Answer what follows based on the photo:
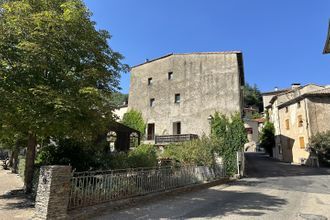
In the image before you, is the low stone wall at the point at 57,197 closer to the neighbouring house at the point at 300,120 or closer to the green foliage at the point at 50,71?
the green foliage at the point at 50,71

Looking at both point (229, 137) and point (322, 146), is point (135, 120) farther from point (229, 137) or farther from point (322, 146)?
point (322, 146)

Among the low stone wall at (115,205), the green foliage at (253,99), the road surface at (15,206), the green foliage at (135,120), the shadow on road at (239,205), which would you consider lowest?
the shadow on road at (239,205)

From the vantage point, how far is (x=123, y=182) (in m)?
9.86

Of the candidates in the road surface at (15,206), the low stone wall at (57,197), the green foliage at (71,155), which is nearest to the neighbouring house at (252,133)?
the green foliage at (71,155)

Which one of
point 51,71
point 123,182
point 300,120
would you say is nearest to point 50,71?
point 51,71

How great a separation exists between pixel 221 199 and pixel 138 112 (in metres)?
19.4

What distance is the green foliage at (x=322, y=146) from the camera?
86.0 feet

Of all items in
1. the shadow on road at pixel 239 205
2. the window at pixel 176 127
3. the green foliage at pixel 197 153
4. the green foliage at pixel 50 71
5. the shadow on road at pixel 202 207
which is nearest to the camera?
the shadow on road at pixel 202 207

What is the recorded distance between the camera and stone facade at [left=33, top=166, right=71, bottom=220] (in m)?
7.12

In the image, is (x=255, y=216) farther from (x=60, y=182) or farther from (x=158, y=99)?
(x=158, y=99)

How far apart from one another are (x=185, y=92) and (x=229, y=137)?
7.74 metres

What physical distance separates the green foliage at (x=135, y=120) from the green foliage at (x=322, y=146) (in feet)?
58.0

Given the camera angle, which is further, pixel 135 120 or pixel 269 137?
pixel 269 137

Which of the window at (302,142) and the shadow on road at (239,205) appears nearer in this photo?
the shadow on road at (239,205)
